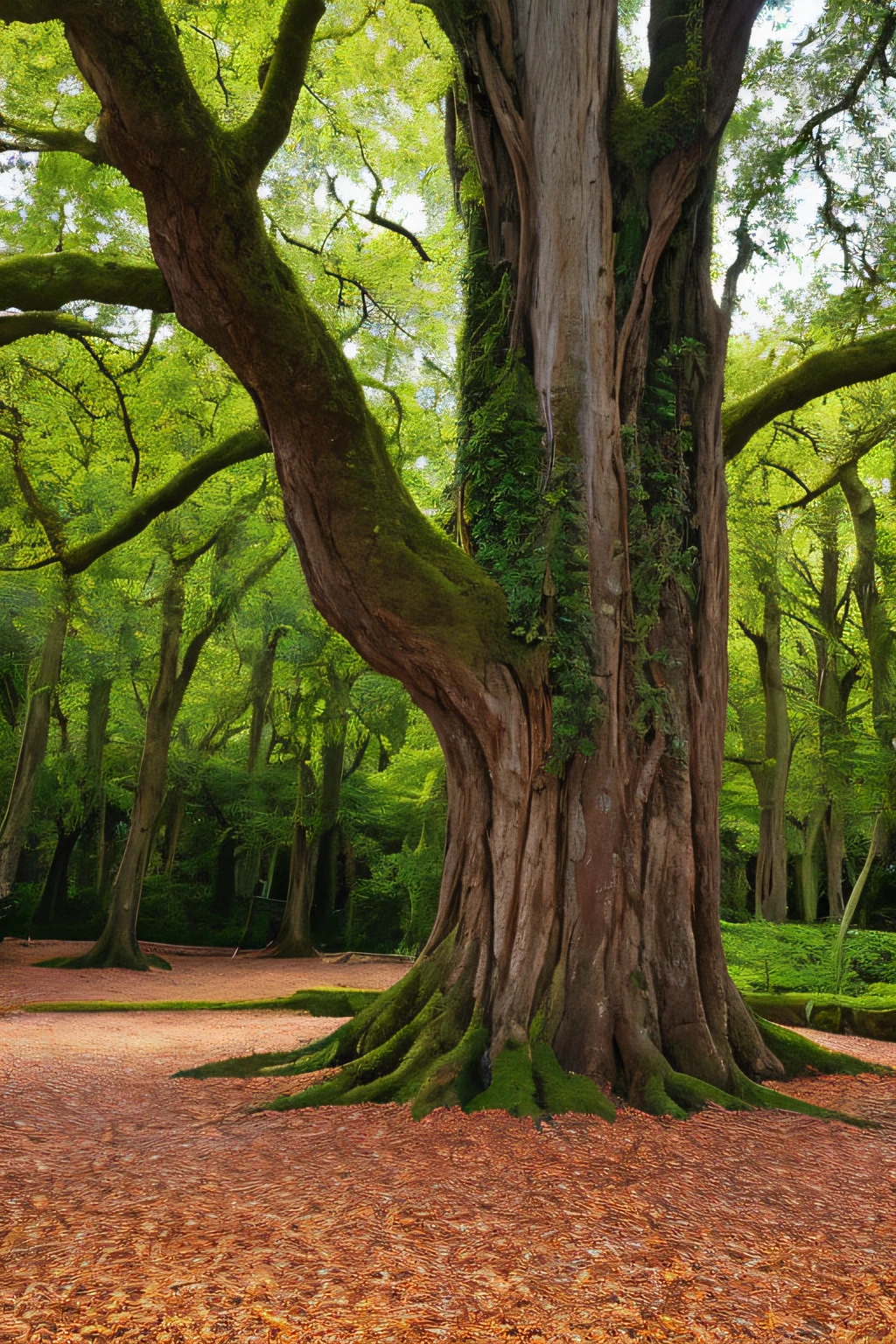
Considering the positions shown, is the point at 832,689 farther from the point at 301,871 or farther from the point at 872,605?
the point at 301,871

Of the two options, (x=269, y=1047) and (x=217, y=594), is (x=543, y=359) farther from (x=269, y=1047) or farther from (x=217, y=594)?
(x=217, y=594)

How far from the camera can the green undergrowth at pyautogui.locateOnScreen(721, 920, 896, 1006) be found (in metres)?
10.2

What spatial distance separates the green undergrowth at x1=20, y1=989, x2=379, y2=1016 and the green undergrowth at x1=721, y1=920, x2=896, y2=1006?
4.51 metres

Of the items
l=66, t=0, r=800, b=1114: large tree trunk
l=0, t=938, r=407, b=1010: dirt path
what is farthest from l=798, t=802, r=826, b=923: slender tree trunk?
l=66, t=0, r=800, b=1114: large tree trunk

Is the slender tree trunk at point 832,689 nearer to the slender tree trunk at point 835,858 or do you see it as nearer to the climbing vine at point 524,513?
the slender tree trunk at point 835,858

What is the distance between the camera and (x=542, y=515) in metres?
5.07

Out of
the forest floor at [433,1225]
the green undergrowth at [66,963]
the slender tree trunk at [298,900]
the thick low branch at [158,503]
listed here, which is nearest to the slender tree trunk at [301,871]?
the slender tree trunk at [298,900]

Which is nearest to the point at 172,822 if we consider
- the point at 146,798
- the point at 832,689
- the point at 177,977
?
the point at 177,977

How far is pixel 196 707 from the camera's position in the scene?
25.2 meters

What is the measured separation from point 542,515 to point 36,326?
13.7 feet

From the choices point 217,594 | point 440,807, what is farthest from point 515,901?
point 440,807

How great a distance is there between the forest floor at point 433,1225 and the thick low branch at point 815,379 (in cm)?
476

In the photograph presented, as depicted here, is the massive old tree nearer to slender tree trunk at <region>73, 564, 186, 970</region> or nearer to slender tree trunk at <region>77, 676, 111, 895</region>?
slender tree trunk at <region>73, 564, 186, 970</region>

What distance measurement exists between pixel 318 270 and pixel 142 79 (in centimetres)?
852
